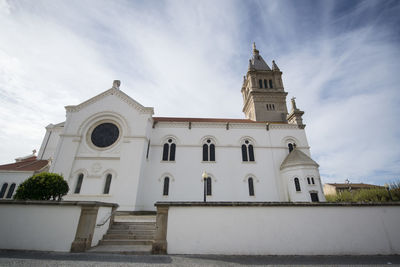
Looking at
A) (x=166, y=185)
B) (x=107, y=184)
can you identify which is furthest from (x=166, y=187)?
(x=107, y=184)

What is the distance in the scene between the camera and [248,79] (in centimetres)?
3059

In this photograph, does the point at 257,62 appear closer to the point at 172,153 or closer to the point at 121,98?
the point at 172,153

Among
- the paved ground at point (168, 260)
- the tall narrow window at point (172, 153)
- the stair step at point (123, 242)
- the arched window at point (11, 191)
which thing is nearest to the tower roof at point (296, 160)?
the paved ground at point (168, 260)

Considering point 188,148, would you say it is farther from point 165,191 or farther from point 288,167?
point 288,167

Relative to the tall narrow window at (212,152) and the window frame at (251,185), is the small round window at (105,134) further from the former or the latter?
the window frame at (251,185)

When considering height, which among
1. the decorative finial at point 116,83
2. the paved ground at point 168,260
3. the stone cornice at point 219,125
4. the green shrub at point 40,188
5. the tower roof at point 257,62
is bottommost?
the paved ground at point 168,260

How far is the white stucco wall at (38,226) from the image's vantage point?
699 cm

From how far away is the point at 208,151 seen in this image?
773 inches

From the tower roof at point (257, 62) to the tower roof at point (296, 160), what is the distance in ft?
57.4

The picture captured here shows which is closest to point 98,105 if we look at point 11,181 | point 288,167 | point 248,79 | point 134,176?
point 134,176

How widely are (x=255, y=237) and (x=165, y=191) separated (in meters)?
12.5

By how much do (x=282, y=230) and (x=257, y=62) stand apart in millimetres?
31650

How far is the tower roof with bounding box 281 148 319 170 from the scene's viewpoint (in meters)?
17.3

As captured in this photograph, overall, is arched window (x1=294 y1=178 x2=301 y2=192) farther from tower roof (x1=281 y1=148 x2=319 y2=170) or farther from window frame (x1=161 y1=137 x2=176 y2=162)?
window frame (x1=161 y1=137 x2=176 y2=162)
